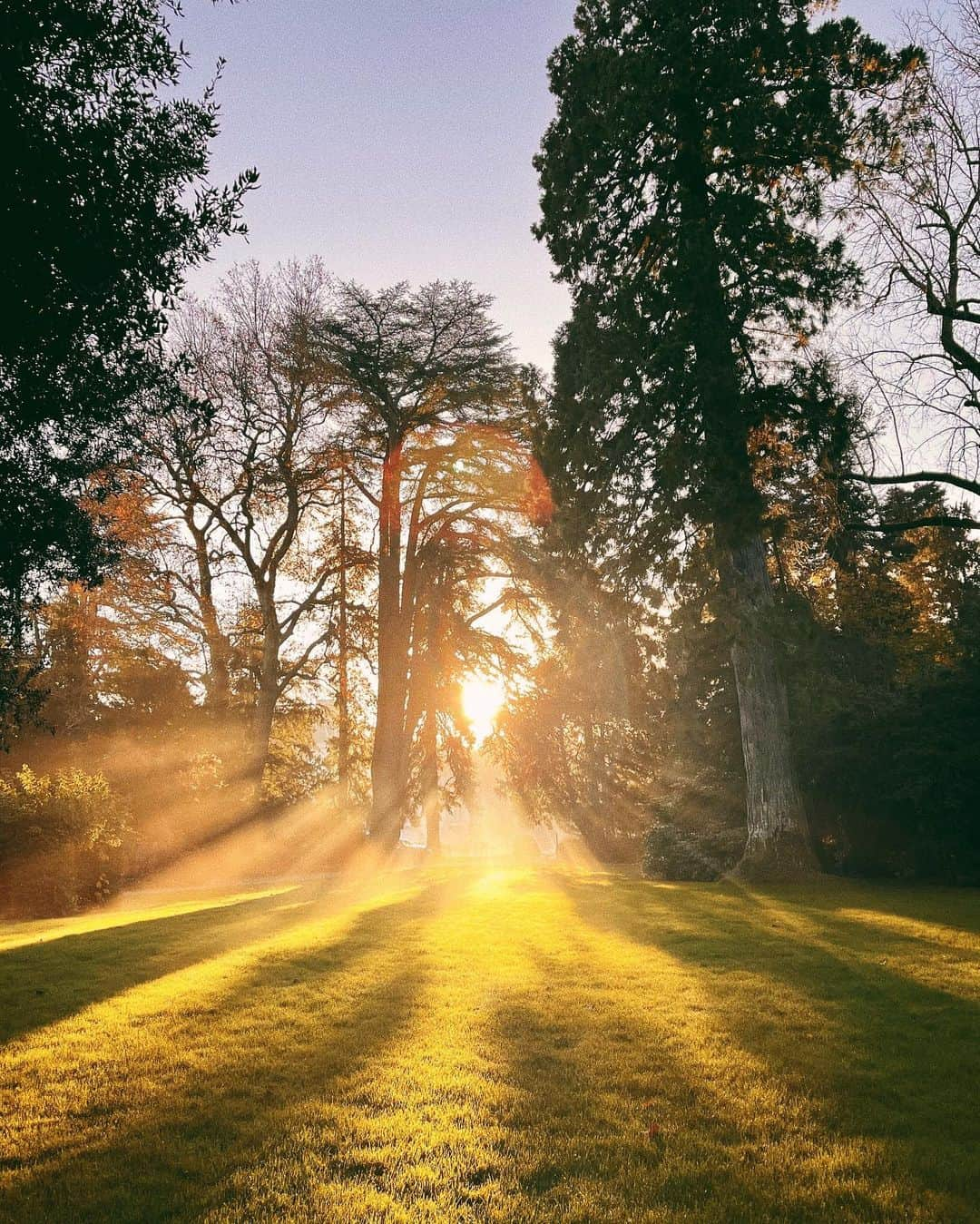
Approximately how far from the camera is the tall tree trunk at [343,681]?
85.8 feet

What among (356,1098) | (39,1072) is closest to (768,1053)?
(356,1098)

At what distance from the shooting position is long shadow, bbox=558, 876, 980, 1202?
411 cm

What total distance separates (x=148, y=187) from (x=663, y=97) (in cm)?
1178

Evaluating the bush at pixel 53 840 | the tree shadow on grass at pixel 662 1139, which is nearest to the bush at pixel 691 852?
the tree shadow on grass at pixel 662 1139

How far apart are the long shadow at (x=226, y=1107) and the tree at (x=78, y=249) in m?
4.85

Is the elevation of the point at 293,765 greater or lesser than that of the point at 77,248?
lesser

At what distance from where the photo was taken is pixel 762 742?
46.9ft

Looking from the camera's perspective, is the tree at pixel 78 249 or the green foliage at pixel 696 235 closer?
the tree at pixel 78 249

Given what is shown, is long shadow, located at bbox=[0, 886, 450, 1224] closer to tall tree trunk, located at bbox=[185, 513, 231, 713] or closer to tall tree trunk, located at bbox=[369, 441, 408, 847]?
tall tree trunk, located at bbox=[369, 441, 408, 847]

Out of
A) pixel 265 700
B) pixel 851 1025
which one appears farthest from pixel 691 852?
pixel 265 700

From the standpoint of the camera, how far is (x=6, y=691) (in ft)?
27.8

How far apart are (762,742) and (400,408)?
14826mm

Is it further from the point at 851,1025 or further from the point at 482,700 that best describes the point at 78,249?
the point at 482,700

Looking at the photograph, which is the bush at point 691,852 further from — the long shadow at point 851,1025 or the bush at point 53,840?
the bush at point 53,840
